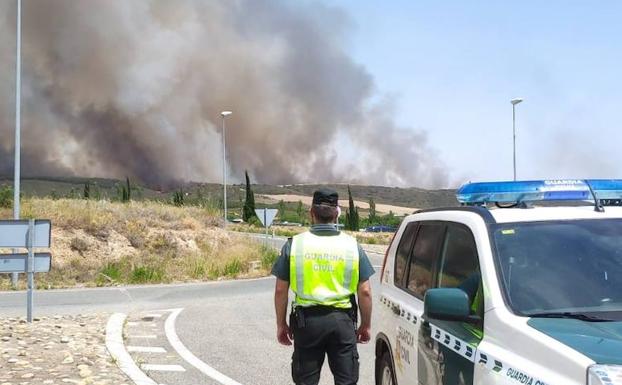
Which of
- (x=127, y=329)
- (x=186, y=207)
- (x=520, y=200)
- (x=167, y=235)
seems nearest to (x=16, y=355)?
(x=127, y=329)

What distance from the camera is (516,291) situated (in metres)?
3.33

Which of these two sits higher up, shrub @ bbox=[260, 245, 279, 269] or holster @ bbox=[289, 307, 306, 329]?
holster @ bbox=[289, 307, 306, 329]

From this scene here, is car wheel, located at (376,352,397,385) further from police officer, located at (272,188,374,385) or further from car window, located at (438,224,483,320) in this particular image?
car window, located at (438,224,483,320)

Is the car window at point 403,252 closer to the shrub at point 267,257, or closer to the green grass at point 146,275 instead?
the green grass at point 146,275

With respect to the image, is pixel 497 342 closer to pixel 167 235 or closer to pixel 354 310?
pixel 354 310

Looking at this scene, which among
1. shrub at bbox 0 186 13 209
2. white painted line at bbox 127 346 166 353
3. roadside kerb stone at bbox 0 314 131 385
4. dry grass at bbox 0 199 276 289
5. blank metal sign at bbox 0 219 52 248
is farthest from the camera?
shrub at bbox 0 186 13 209

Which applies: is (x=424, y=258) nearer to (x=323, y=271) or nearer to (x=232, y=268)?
(x=323, y=271)

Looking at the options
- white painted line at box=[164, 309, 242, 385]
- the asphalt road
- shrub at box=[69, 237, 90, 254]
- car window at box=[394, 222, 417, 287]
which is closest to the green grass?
the asphalt road

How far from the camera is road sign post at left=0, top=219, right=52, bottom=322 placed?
33.0 feet

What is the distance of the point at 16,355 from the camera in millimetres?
7723

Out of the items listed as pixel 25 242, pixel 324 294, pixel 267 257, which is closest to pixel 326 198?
pixel 324 294

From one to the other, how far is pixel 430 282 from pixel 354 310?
505 mm

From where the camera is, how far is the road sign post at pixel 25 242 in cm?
Answer: 1007

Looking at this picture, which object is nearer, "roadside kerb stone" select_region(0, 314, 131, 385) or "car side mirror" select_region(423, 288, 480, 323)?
"car side mirror" select_region(423, 288, 480, 323)
